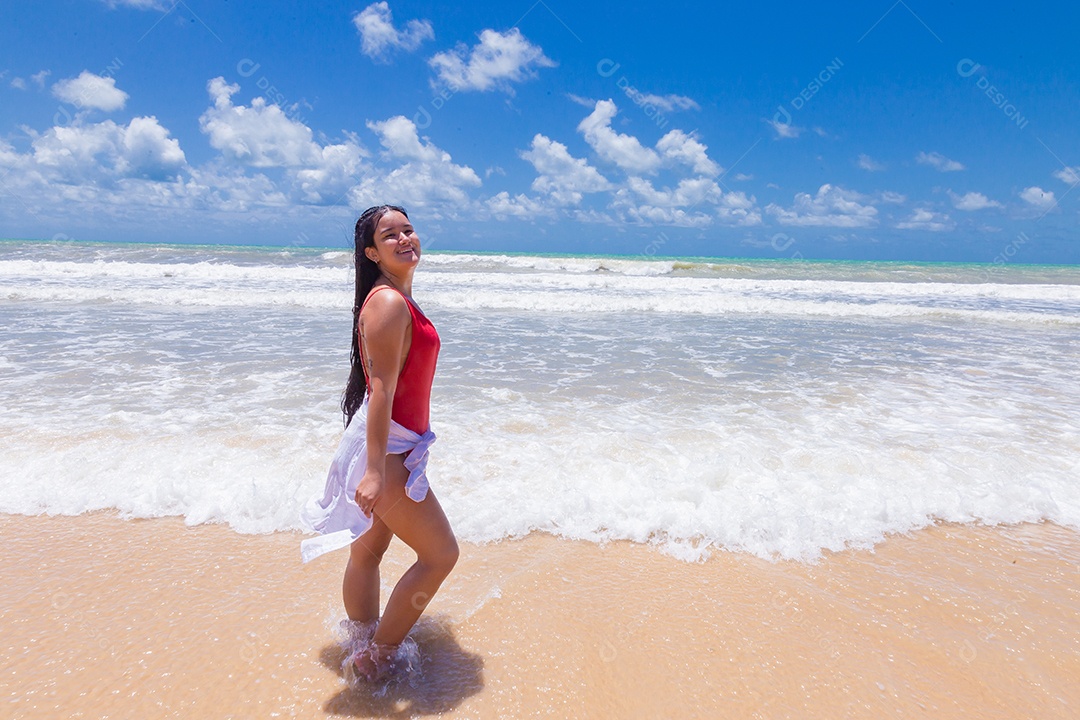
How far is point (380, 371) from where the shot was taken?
2.19m

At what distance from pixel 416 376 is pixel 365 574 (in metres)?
0.97

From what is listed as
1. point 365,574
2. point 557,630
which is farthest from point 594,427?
point 365,574

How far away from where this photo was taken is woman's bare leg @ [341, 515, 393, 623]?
2629 millimetres

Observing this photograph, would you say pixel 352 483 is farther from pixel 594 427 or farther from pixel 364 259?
pixel 594 427

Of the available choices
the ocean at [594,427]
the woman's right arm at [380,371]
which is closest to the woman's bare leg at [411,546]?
the woman's right arm at [380,371]

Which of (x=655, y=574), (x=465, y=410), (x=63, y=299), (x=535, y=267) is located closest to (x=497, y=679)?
(x=655, y=574)

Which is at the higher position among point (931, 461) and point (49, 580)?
point (931, 461)

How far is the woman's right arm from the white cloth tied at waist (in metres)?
0.11

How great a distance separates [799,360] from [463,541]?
7.32 metres

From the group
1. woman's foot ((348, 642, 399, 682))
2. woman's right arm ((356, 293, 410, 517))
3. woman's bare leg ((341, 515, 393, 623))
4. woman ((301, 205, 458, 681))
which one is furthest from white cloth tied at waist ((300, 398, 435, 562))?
woman's foot ((348, 642, 399, 682))

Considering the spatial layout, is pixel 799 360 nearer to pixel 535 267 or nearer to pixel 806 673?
pixel 806 673

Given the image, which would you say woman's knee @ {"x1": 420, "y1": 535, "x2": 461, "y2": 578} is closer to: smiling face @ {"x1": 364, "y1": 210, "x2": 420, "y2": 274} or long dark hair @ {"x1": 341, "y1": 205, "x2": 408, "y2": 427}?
long dark hair @ {"x1": 341, "y1": 205, "x2": 408, "y2": 427}

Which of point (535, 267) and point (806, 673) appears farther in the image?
point (535, 267)

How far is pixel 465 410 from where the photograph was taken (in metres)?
6.09
